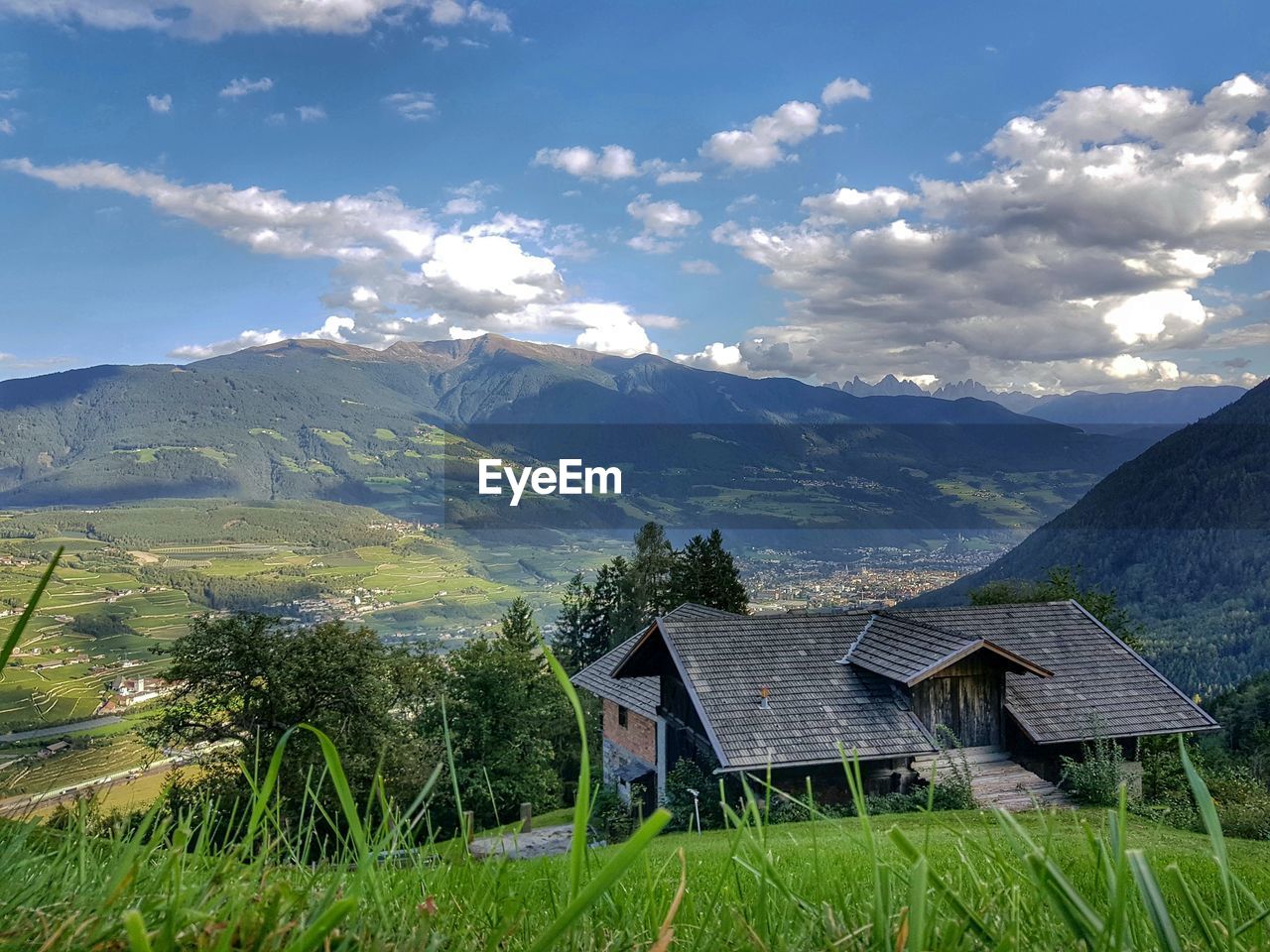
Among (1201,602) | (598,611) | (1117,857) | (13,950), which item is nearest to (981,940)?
(1117,857)

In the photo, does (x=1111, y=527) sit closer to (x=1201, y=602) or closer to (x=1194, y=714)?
(x=1201, y=602)

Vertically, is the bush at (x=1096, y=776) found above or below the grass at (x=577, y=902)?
below

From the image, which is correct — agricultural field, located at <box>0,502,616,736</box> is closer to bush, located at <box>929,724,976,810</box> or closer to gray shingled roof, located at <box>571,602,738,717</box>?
gray shingled roof, located at <box>571,602,738,717</box>

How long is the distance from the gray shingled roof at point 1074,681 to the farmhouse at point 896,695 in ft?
0.12

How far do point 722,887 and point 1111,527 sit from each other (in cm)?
13762

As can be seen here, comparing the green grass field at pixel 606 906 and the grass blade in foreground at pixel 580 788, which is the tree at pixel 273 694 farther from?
the grass blade in foreground at pixel 580 788

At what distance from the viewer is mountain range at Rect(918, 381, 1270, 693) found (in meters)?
82.2

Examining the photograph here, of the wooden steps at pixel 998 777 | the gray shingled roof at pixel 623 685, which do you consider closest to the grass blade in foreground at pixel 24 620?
the wooden steps at pixel 998 777

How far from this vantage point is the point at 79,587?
147500mm

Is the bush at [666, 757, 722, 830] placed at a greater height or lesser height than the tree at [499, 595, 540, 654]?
greater

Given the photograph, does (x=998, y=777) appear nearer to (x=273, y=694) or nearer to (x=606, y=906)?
(x=606, y=906)

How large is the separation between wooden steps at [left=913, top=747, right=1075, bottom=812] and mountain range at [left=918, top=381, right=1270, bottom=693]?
212 ft

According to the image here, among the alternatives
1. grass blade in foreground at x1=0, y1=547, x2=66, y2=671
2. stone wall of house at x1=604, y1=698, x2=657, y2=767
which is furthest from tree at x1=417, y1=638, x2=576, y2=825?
grass blade in foreground at x1=0, y1=547, x2=66, y2=671

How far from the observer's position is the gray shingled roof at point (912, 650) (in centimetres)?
1767
